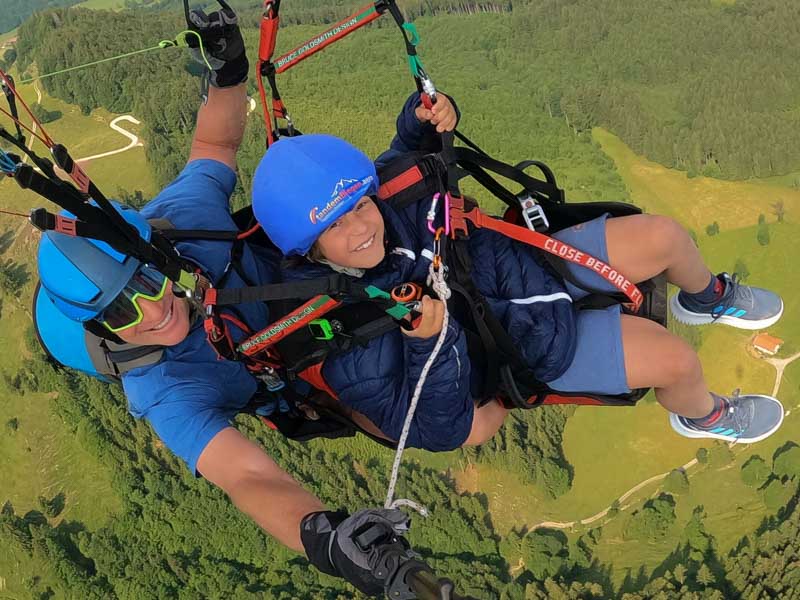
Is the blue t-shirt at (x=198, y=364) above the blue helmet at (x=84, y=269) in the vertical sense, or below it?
below

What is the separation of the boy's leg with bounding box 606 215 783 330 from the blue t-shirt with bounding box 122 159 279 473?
1579mm

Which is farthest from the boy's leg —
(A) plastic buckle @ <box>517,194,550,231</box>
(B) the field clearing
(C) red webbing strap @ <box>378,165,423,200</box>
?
(B) the field clearing

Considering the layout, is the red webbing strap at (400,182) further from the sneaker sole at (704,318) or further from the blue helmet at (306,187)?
the sneaker sole at (704,318)

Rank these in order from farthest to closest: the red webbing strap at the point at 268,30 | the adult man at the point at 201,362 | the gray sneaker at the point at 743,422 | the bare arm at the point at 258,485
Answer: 1. the gray sneaker at the point at 743,422
2. the red webbing strap at the point at 268,30
3. the bare arm at the point at 258,485
4. the adult man at the point at 201,362

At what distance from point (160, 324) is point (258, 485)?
698 mm

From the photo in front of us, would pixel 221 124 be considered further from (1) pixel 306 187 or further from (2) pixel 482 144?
(2) pixel 482 144

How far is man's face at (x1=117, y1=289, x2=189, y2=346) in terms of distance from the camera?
7.66 ft

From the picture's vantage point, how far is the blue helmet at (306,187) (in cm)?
234

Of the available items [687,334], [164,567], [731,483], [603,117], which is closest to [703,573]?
[731,483]

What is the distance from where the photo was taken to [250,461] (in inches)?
88.5

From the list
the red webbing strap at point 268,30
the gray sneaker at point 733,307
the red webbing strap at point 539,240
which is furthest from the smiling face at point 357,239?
the gray sneaker at point 733,307

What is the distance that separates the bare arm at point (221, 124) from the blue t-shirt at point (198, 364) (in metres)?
0.11

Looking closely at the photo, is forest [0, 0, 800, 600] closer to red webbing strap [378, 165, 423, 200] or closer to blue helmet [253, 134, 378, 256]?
red webbing strap [378, 165, 423, 200]

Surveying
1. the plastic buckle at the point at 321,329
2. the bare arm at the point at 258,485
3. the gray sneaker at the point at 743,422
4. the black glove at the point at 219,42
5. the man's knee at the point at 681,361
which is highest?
the black glove at the point at 219,42
